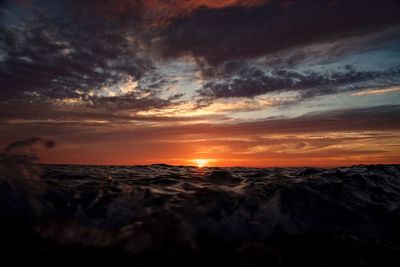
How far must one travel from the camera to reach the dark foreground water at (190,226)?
16.5ft

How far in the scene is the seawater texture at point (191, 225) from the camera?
5.05 meters

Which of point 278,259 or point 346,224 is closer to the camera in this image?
point 278,259

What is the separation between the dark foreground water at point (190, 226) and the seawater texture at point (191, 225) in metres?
0.02

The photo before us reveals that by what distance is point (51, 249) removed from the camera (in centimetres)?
505

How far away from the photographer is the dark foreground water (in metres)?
5.02

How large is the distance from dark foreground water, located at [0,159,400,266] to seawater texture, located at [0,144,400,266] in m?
0.02

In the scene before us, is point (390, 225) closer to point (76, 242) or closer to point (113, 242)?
point (113, 242)

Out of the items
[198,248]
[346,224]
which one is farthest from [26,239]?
[346,224]

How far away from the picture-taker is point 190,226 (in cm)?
631

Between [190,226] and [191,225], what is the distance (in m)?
0.05

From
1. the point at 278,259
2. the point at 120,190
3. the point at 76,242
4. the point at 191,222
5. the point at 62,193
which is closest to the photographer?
the point at 278,259

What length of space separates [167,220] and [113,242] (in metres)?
1.41

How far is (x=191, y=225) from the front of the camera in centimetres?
636

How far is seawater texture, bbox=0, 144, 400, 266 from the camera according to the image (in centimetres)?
505
